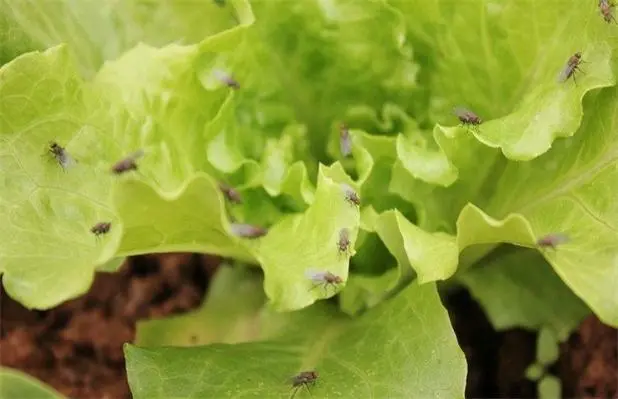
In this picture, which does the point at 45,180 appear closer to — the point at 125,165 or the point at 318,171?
the point at 125,165

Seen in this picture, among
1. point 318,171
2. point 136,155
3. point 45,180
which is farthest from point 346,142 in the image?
point 45,180

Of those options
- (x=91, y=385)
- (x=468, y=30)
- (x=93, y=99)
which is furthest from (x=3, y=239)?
(x=468, y=30)

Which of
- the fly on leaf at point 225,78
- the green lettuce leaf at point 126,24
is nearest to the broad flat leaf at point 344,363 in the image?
the fly on leaf at point 225,78

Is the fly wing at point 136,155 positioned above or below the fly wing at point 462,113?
above

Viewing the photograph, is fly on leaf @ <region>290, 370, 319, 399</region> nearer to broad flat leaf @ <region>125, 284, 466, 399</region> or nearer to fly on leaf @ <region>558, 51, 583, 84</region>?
broad flat leaf @ <region>125, 284, 466, 399</region>

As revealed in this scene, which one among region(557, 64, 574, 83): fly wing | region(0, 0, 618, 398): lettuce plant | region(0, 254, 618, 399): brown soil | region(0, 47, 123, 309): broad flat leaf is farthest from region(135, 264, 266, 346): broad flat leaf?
region(557, 64, 574, 83): fly wing

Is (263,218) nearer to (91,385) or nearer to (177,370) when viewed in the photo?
(177,370)

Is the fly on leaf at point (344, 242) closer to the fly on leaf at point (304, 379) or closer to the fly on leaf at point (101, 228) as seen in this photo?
the fly on leaf at point (304, 379)
